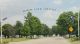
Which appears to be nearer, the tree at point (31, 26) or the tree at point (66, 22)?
the tree at point (66, 22)

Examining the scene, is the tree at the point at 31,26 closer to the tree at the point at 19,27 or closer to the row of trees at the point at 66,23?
the tree at the point at 19,27

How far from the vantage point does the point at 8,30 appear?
51.0 ft

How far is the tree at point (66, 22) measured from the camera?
13.8 m

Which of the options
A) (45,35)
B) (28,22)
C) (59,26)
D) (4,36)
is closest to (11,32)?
(4,36)

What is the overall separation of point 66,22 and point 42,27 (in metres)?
1.92

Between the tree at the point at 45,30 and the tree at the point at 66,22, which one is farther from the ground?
the tree at the point at 66,22

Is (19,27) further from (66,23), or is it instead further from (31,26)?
(66,23)

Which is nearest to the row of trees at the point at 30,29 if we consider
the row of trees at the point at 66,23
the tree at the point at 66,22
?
the row of trees at the point at 66,23

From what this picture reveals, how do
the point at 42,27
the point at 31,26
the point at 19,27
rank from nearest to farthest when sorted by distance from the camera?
the point at 31,26, the point at 42,27, the point at 19,27

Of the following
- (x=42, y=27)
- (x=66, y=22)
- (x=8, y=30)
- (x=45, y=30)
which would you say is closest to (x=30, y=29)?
(x=42, y=27)

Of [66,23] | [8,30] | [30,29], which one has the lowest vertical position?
[8,30]

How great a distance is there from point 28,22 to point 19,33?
108cm

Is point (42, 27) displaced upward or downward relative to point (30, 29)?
upward

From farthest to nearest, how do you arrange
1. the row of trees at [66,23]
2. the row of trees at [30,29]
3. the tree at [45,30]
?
1. the tree at [45,30]
2. the row of trees at [30,29]
3. the row of trees at [66,23]
